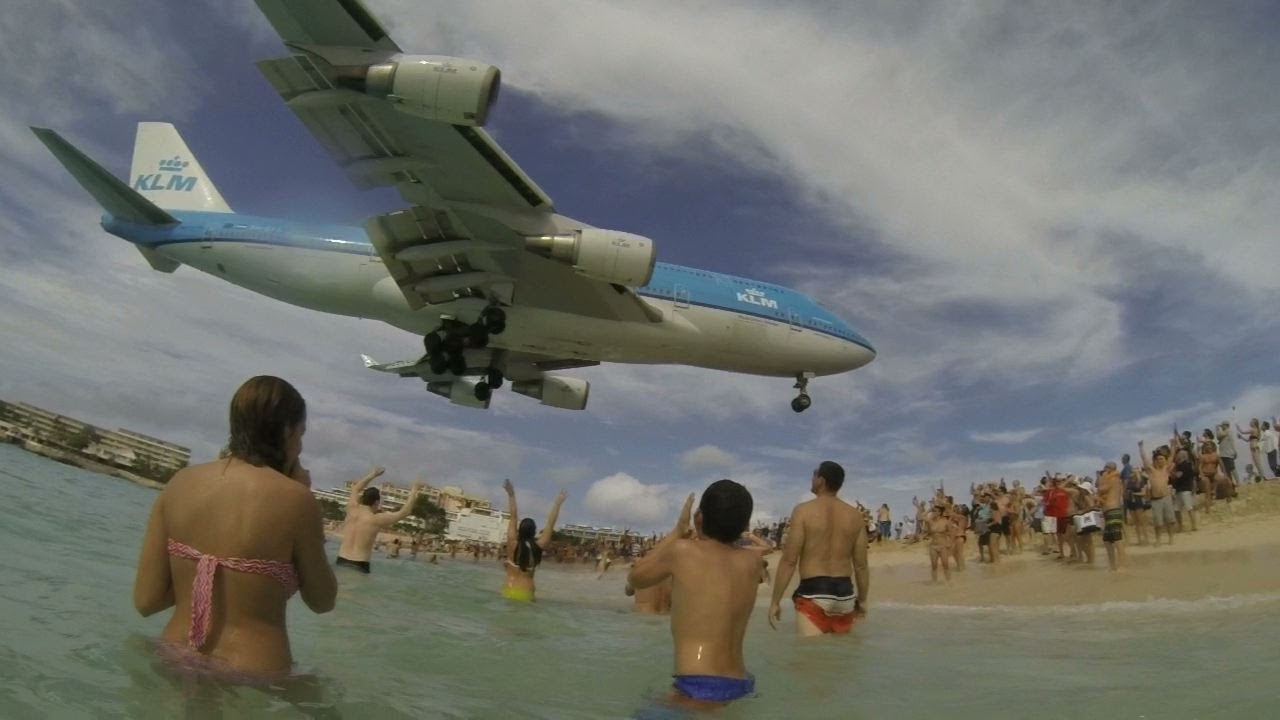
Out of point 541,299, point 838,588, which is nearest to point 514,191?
point 541,299

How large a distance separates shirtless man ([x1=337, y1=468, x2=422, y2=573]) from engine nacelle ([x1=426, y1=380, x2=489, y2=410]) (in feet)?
34.6

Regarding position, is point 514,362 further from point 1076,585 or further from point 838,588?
point 838,588

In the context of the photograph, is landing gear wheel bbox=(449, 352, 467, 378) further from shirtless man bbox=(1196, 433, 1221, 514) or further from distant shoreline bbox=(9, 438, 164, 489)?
distant shoreline bbox=(9, 438, 164, 489)

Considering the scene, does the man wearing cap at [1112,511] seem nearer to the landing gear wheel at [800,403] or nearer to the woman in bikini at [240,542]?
the landing gear wheel at [800,403]

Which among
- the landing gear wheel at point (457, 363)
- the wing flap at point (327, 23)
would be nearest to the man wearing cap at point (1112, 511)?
the landing gear wheel at point (457, 363)

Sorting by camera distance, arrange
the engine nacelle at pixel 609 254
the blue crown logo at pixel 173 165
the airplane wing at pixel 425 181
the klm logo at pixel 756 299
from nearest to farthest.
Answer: the airplane wing at pixel 425 181 < the engine nacelle at pixel 609 254 < the klm logo at pixel 756 299 < the blue crown logo at pixel 173 165

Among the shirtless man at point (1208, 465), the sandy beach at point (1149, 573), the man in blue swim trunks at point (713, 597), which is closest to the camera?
the man in blue swim trunks at point (713, 597)

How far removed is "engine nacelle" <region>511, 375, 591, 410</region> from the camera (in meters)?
23.4

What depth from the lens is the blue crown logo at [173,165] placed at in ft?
78.8

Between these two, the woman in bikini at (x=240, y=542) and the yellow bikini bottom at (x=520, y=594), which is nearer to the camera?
the woman in bikini at (x=240, y=542)

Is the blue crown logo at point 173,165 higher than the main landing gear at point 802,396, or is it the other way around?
the blue crown logo at point 173,165

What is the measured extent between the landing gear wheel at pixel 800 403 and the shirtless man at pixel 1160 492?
7736mm

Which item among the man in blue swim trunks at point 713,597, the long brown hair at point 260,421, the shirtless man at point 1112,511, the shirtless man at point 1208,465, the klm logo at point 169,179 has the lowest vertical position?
the man in blue swim trunks at point 713,597

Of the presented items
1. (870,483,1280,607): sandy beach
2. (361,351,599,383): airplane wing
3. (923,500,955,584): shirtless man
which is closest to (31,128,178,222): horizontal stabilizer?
(361,351,599,383): airplane wing
